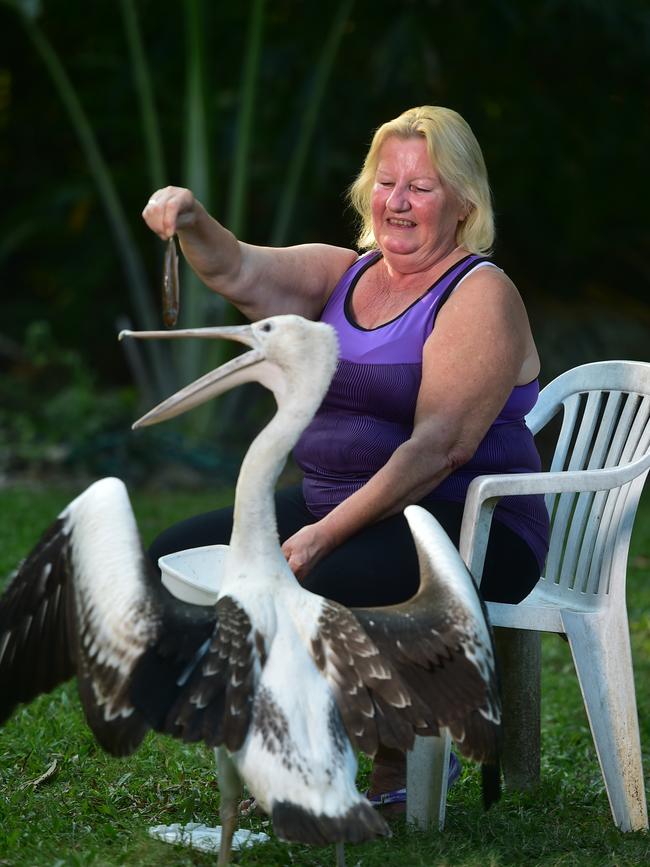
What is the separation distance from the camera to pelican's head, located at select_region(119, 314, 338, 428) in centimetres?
277

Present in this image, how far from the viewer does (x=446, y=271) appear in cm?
337

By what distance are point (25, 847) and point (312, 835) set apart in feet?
2.94

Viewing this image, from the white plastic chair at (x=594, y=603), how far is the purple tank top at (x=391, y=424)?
0.12 meters

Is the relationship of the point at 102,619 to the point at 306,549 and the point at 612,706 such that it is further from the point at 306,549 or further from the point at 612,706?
the point at 612,706

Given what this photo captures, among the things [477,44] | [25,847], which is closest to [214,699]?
[25,847]

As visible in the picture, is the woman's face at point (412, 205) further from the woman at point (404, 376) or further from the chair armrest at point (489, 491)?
the chair armrest at point (489, 491)

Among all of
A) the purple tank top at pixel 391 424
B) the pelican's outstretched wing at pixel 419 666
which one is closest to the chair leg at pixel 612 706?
the purple tank top at pixel 391 424

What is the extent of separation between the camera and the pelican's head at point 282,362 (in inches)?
109

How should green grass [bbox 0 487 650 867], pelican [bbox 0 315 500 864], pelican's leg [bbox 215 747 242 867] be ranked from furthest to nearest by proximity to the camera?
green grass [bbox 0 487 650 867], pelican's leg [bbox 215 747 242 867], pelican [bbox 0 315 500 864]

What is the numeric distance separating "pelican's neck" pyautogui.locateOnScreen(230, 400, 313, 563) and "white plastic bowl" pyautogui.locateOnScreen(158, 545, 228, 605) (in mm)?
207

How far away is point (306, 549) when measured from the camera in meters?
3.04

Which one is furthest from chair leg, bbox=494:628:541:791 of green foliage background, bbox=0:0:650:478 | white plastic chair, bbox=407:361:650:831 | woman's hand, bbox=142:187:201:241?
green foliage background, bbox=0:0:650:478

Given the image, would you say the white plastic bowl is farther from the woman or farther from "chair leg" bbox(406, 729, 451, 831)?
"chair leg" bbox(406, 729, 451, 831)

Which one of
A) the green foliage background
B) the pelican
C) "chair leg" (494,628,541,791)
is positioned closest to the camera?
the pelican
